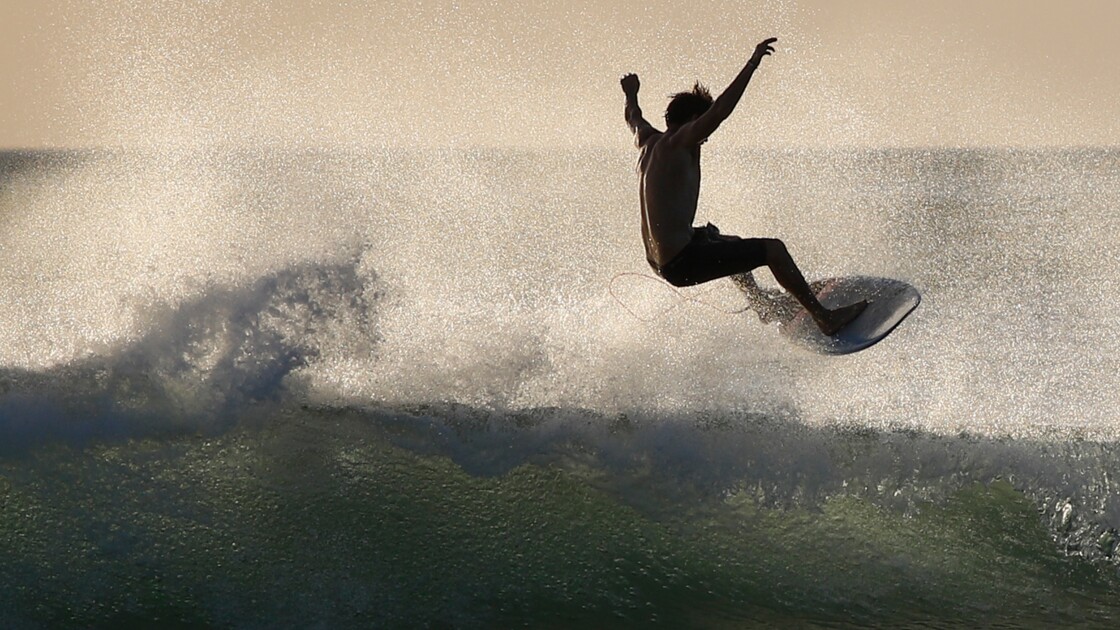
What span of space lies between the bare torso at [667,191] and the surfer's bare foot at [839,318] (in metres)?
1.04

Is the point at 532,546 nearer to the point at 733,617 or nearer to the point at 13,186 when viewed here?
the point at 733,617

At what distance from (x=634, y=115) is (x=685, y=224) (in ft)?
2.82

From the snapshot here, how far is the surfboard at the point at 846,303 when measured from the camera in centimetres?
629

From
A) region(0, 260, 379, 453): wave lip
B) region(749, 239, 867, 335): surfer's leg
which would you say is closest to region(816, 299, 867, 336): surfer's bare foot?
region(749, 239, 867, 335): surfer's leg

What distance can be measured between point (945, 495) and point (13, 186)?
37937mm

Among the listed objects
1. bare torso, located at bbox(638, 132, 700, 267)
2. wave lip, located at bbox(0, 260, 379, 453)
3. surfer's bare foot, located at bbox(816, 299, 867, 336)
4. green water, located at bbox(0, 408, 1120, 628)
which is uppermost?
bare torso, located at bbox(638, 132, 700, 267)

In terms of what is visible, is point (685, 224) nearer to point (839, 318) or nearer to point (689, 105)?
point (689, 105)

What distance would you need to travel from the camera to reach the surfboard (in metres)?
6.29

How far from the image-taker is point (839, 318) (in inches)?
252

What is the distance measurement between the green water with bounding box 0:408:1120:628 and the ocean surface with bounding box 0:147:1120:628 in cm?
2

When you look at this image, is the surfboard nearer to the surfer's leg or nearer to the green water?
the surfer's leg

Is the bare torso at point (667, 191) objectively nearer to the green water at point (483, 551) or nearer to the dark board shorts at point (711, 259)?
the dark board shorts at point (711, 259)

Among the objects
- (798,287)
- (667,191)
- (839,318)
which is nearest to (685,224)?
(667,191)

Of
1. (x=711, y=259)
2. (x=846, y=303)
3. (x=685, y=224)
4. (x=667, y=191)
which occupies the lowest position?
(x=846, y=303)
